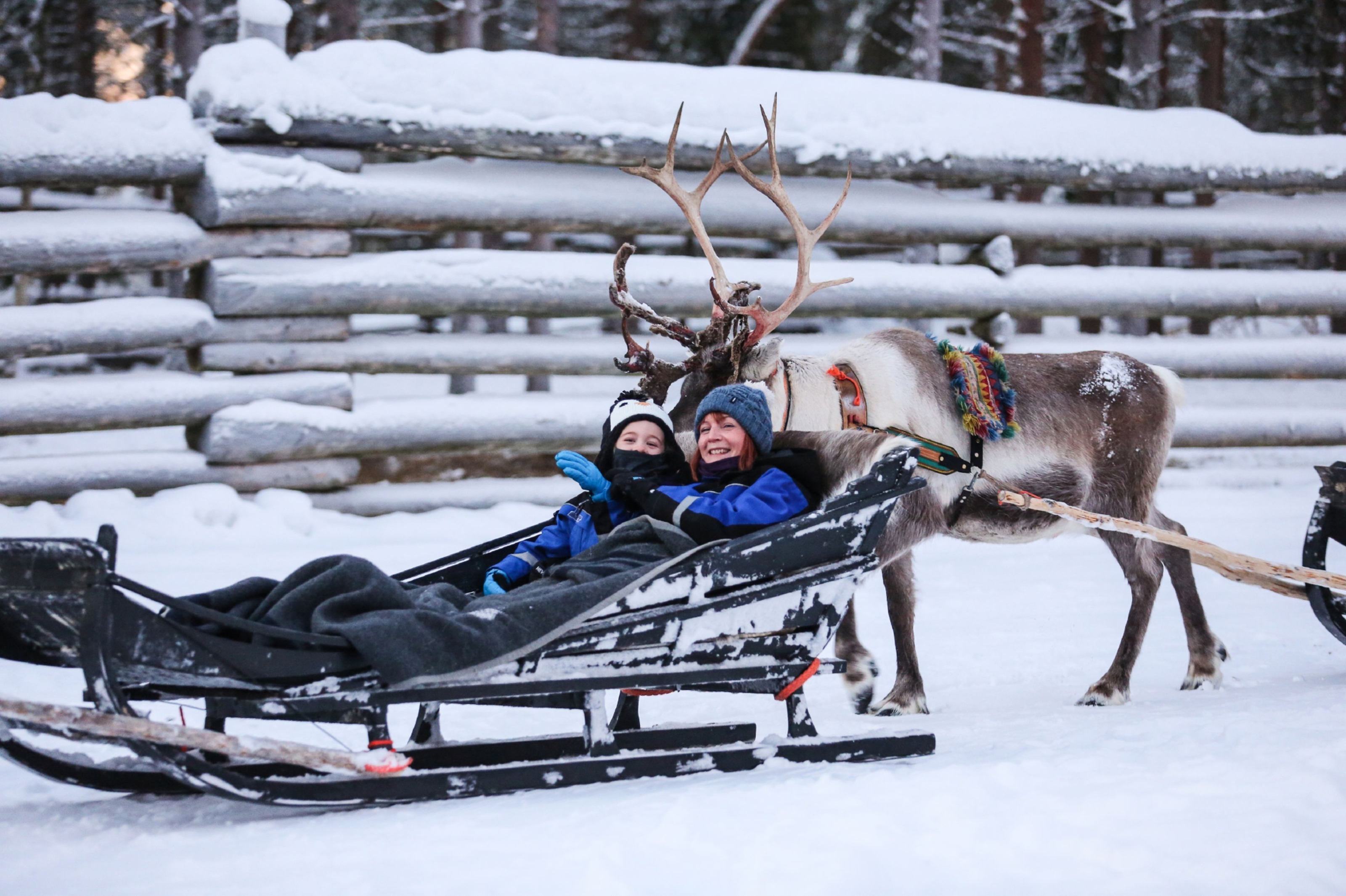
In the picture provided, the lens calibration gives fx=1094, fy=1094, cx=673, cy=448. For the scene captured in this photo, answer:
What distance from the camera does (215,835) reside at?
2.48 meters

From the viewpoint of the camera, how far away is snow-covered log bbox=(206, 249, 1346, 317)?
6246 millimetres

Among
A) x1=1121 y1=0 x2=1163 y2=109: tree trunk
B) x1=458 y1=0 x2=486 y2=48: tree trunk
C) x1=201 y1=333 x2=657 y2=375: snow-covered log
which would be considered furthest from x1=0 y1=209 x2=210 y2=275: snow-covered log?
x1=1121 y1=0 x2=1163 y2=109: tree trunk

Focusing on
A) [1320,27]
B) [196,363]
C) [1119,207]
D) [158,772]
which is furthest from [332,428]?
[1320,27]

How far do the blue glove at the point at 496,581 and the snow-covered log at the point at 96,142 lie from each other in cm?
390

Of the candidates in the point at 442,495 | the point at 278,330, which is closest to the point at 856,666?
the point at 442,495

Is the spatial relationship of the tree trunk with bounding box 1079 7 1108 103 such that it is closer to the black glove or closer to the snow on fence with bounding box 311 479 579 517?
the snow on fence with bounding box 311 479 579 517

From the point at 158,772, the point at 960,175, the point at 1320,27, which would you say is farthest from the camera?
the point at 1320,27

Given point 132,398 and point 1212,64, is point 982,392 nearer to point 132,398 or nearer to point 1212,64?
point 132,398

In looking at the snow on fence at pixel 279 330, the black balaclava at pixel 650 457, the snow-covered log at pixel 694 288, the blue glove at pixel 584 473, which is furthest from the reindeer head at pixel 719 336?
the snow on fence at pixel 279 330

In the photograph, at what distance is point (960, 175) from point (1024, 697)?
4.58 m

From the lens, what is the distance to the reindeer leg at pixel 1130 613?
3947 millimetres

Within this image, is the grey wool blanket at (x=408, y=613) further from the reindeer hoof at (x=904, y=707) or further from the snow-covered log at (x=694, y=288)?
the snow-covered log at (x=694, y=288)

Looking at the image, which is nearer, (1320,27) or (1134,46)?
(1134,46)

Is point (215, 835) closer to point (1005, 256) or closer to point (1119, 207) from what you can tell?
point (1005, 256)
